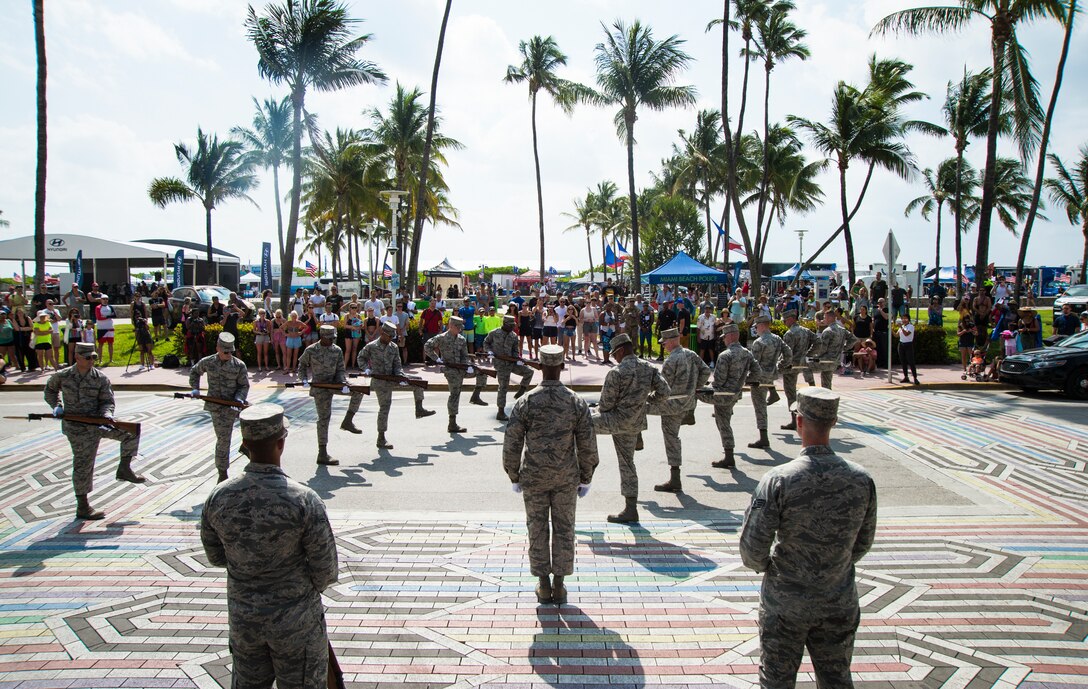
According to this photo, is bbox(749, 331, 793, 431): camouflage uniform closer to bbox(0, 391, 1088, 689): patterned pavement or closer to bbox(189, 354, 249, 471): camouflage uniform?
bbox(0, 391, 1088, 689): patterned pavement

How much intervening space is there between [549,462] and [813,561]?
235 cm

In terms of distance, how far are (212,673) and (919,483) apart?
8087 millimetres

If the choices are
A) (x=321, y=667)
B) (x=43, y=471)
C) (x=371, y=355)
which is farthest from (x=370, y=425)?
(x=321, y=667)

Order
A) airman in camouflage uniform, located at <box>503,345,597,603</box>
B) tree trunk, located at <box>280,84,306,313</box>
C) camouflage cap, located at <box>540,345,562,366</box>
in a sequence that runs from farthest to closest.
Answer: tree trunk, located at <box>280,84,306,313</box> → camouflage cap, located at <box>540,345,562,366</box> → airman in camouflage uniform, located at <box>503,345,597,603</box>

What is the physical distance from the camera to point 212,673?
4.48 meters

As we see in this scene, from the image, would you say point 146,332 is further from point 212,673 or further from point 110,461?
point 212,673

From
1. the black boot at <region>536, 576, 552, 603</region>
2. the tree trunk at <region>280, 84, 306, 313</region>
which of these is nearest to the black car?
the black boot at <region>536, 576, 552, 603</region>

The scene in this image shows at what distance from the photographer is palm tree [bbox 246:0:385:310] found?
71.1 ft

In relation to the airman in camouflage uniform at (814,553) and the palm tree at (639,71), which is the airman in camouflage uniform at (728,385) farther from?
the palm tree at (639,71)

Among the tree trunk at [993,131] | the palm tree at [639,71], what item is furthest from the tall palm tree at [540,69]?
the tree trunk at [993,131]

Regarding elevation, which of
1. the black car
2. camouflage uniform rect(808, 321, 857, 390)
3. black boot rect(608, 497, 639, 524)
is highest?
camouflage uniform rect(808, 321, 857, 390)

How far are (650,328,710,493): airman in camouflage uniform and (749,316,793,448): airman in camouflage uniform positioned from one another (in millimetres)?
2070

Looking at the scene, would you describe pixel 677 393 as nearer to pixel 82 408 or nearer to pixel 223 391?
pixel 223 391

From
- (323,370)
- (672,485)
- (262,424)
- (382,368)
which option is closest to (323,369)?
(323,370)
